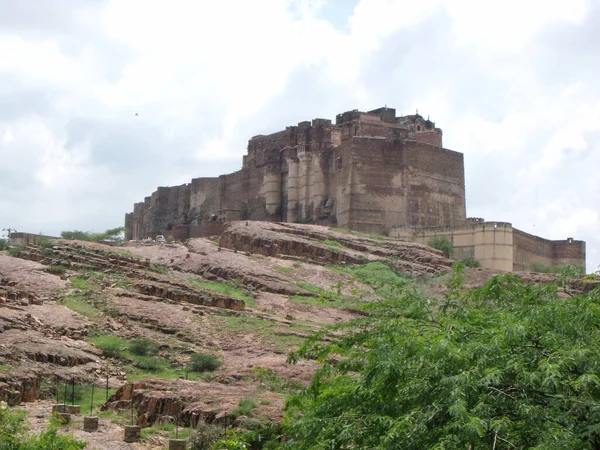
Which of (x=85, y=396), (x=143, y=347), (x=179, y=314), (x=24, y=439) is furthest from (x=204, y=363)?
(x=24, y=439)

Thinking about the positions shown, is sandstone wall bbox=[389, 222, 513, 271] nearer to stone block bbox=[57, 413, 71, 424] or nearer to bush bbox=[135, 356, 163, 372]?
bush bbox=[135, 356, 163, 372]

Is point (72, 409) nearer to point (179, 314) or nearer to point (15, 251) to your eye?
point (179, 314)

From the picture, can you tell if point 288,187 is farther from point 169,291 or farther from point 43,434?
point 43,434

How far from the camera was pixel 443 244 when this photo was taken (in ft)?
148

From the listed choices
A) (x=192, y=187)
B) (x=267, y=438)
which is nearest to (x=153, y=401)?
(x=267, y=438)

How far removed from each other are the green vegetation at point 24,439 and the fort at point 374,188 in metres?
31.4

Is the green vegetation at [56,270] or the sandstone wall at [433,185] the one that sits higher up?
the sandstone wall at [433,185]

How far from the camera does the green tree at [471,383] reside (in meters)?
11.6

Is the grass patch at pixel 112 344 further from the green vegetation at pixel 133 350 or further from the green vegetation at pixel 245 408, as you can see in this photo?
the green vegetation at pixel 245 408

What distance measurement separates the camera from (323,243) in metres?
41.9

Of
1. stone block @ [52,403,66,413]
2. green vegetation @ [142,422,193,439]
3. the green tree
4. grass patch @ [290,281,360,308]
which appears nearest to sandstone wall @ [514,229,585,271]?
grass patch @ [290,281,360,308]

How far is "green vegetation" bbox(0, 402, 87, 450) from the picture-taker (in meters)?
14.4

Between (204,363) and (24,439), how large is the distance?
903cm

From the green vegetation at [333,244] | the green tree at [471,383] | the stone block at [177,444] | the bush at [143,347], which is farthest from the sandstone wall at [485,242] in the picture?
the green tree at [471,383]
